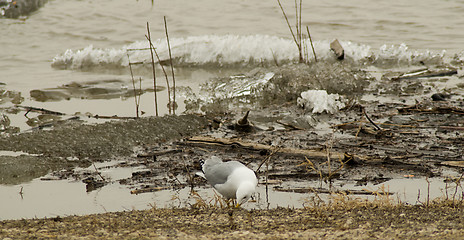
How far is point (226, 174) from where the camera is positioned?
3572 mm

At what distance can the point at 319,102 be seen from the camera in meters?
6.06

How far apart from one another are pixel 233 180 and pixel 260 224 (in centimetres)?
39

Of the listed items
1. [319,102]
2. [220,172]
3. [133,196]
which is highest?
[220,172]

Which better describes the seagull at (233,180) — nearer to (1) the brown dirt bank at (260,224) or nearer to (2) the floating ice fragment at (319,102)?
(1) the brown dirt bank at (260,224)

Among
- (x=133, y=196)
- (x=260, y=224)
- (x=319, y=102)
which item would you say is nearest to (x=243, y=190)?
(x=260, y=224)

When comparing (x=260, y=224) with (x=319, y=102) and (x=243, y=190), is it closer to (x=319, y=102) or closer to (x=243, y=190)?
(x=243, y=190)

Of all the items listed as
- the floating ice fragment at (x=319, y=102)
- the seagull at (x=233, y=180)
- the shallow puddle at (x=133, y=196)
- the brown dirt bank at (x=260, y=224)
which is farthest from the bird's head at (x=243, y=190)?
the floating ice fragment at (x=319, y=102)

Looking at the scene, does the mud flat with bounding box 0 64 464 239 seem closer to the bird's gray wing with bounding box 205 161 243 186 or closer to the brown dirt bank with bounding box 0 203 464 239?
the brown dirt bank with bounding box 0 203 464 239

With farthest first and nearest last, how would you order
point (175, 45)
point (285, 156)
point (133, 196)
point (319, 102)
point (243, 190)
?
point (175, 45), point (319, 102), point (285, 156), point (133, 196), point (243, 190)

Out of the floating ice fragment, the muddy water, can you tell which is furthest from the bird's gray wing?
the floating ice fragment

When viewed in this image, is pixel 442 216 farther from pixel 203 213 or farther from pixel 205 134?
pixel 205 134

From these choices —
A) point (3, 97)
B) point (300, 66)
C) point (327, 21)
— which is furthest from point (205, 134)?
point (327, 21)

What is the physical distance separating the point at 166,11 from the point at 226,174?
9860 millimetres

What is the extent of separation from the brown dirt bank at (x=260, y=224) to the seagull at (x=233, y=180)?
0.12 meters
